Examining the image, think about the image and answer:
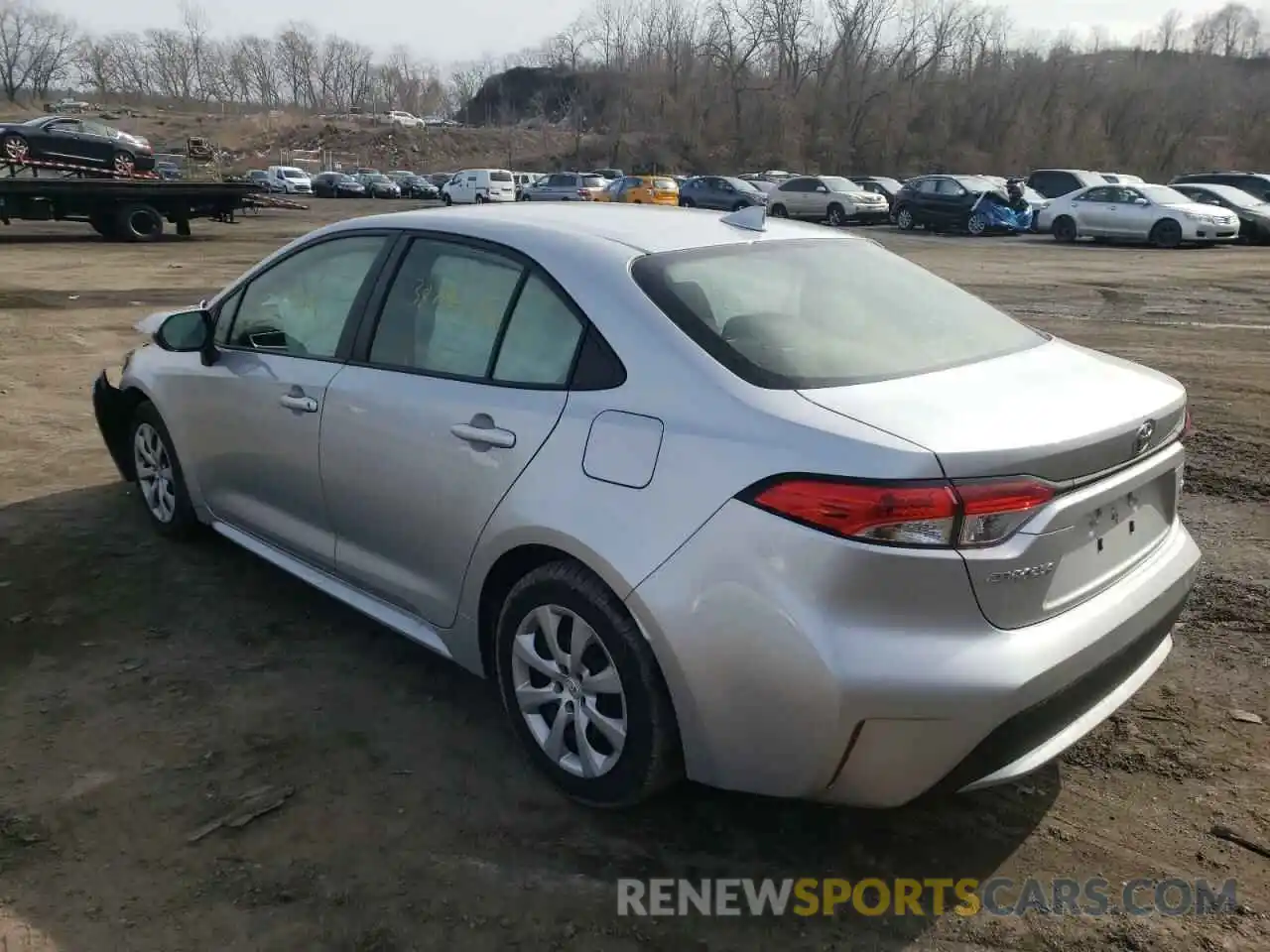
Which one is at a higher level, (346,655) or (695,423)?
(695,423)

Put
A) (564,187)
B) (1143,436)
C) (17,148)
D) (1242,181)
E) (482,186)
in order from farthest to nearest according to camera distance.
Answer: (482,186)
(564,187)
(1242,181)
(17,148)
(1143,436)

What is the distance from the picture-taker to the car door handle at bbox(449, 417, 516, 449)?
9.53 ft

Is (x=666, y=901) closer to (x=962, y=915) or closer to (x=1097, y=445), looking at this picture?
(x=962, y=915)

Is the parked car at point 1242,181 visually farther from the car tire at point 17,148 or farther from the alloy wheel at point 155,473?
the car tire at point 17,148

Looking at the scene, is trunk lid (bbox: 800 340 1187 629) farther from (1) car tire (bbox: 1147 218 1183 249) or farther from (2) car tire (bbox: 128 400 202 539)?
(1) car tire (bbox: 1147 218 1183 249)

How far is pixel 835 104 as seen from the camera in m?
73.6

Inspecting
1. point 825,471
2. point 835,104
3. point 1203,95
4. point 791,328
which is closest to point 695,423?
point 825,471

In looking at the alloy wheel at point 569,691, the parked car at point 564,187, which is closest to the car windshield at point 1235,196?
the parked car at point 564,187

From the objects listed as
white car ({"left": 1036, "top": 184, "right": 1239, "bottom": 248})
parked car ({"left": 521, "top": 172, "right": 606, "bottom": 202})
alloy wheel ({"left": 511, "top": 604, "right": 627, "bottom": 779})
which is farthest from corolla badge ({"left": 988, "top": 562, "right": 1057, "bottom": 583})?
parked car ({"left": 521, "top": 172, "right": 606, "bottom": 202})

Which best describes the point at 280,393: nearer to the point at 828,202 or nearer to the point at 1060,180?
the point at 828,202

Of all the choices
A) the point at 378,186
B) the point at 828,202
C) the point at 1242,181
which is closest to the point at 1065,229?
the point at 1242,181

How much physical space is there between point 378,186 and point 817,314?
178 feet

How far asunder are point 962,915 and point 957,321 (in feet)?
5.73

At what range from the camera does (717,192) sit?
116ft
